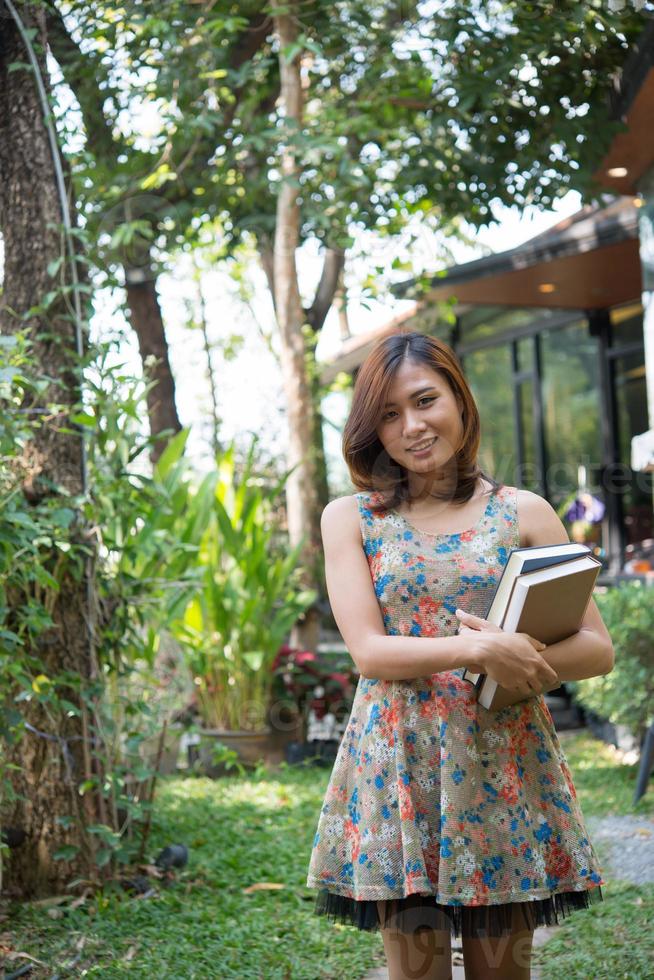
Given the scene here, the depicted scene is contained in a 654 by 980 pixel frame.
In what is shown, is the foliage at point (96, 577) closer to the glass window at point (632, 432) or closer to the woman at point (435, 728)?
the woman at point (435, 728)

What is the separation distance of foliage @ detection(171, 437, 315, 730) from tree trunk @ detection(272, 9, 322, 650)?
0.47m

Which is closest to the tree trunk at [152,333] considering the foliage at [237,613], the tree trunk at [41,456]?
the foliage at [237,613]

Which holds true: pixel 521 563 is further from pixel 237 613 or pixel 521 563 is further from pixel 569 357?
pixel 569 357

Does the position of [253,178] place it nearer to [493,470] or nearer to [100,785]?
[100,785]

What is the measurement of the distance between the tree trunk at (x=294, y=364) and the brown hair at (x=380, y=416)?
488 centimetres

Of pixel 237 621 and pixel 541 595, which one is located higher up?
pixel 541 595

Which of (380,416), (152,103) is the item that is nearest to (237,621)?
(152,103)

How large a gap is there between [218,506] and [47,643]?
2.90 meters

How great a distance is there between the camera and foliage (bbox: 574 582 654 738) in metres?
5.39

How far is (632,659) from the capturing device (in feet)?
17.7

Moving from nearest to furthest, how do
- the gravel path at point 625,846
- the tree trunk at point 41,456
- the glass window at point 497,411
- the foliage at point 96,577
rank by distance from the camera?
1. the foliage at point 96,577
2. the tree trunk at point 41,456
3. the gravel path at point 625,846
4. the glass window at point 497,411

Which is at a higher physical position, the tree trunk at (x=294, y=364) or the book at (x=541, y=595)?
the tree trunk at (x=294, y=364)

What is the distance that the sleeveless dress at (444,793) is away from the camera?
1811 mm

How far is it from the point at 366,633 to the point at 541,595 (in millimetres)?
321
